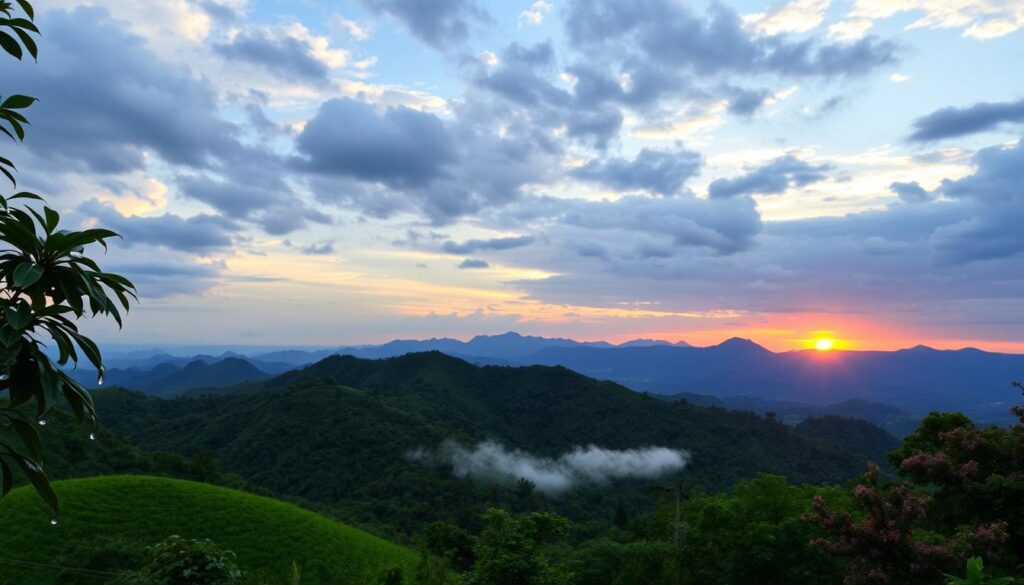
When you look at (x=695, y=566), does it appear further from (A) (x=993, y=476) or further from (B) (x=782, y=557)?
(A) (x=993, y=476)

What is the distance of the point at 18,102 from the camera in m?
4.15

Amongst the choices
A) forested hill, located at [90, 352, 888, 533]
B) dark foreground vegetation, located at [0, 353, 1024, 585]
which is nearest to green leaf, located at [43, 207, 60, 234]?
dark foreground vegetation, located at [0, 353, 1024, 585]

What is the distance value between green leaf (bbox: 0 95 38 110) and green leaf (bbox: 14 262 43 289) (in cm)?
134

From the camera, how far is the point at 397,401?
15812 centimetres

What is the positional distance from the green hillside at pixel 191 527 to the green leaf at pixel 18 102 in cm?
4099

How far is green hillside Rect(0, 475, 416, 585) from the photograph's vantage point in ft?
127

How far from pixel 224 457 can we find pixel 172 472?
4328cm

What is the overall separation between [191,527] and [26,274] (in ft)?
160

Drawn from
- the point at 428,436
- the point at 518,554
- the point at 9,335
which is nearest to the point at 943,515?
the point at 518,554

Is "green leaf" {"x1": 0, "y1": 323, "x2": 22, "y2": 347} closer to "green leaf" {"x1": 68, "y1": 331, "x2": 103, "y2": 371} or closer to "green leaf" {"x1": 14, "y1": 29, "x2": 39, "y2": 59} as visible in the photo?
"green leaf" {"x1": 68, "y1": 331, "x2": 103, "y2": 371}

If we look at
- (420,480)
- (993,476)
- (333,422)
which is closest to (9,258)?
(993,476)

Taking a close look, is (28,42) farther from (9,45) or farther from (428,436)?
(428,436)

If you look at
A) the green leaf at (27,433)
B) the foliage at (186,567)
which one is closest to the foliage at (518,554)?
the foliage at (186,567)

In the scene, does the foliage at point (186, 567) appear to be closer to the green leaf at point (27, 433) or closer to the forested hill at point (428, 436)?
the green leaf at point (27, 433)
